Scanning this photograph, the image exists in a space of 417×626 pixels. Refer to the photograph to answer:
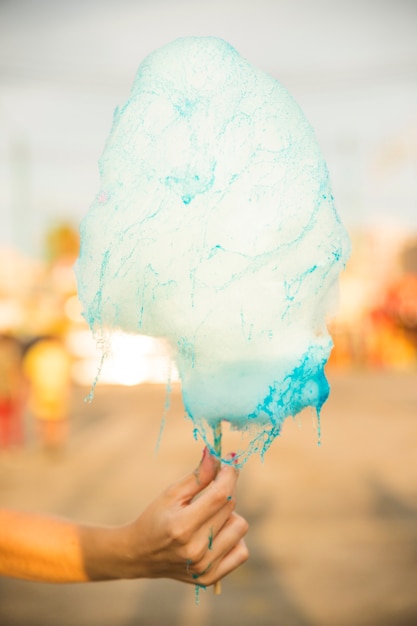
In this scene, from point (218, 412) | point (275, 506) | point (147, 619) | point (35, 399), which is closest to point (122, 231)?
point (218, 412)

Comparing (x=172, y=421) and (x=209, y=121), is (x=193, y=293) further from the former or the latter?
(x=172, y=421)

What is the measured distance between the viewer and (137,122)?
4.02 ft

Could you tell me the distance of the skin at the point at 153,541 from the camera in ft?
3.53

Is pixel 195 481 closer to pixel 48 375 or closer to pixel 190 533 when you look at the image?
pixel 190 533

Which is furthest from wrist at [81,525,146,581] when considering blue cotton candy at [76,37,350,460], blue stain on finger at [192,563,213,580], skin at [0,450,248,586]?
blue cotton candy at [76,37,350,460]

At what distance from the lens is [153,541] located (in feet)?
3.61

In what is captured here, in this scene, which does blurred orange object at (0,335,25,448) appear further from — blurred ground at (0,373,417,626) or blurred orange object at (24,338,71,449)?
blurred ground at (0,373,417,626)

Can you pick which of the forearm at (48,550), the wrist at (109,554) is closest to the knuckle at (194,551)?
the wrist at (109,554)

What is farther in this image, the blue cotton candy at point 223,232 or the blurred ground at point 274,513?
the blurred ground at point 274,513

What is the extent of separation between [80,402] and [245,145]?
8879mm

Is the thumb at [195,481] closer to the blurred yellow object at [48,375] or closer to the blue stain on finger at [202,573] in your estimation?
the blue stain on finger at [202,573]

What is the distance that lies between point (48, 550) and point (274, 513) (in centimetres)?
332

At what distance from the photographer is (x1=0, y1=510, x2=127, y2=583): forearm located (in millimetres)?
1252

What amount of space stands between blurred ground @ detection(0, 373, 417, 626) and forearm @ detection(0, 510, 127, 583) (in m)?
0.48
